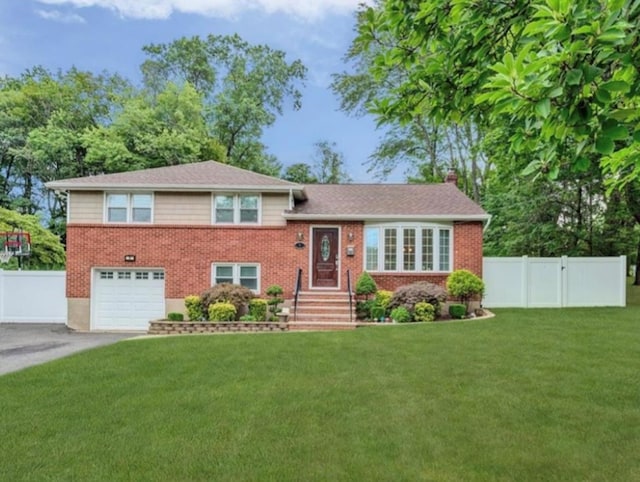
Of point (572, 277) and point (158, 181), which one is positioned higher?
point (158, 181)

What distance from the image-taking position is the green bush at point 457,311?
40.8 feet

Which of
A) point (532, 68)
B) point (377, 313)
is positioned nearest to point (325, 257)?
point (377, 313)

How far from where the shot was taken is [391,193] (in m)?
16.1

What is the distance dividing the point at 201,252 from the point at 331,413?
10.1 meters

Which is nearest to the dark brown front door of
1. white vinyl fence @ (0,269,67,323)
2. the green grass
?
the green grass

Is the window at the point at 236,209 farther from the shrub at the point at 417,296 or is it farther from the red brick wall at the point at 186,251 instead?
the shrub at the point at 417,296

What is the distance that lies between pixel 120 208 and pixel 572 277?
15269 mm

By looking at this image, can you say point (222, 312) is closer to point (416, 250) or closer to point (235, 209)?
point (235, 209)

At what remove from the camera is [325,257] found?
14227 millimetres

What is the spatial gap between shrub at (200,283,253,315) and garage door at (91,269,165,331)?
2.05m

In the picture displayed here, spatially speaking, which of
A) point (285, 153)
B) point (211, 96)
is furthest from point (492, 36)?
point (211, 96)

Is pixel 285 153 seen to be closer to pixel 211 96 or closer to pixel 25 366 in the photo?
pixel 211 96

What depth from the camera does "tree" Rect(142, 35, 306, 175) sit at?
2942 cm

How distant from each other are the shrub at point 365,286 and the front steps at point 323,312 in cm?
47
